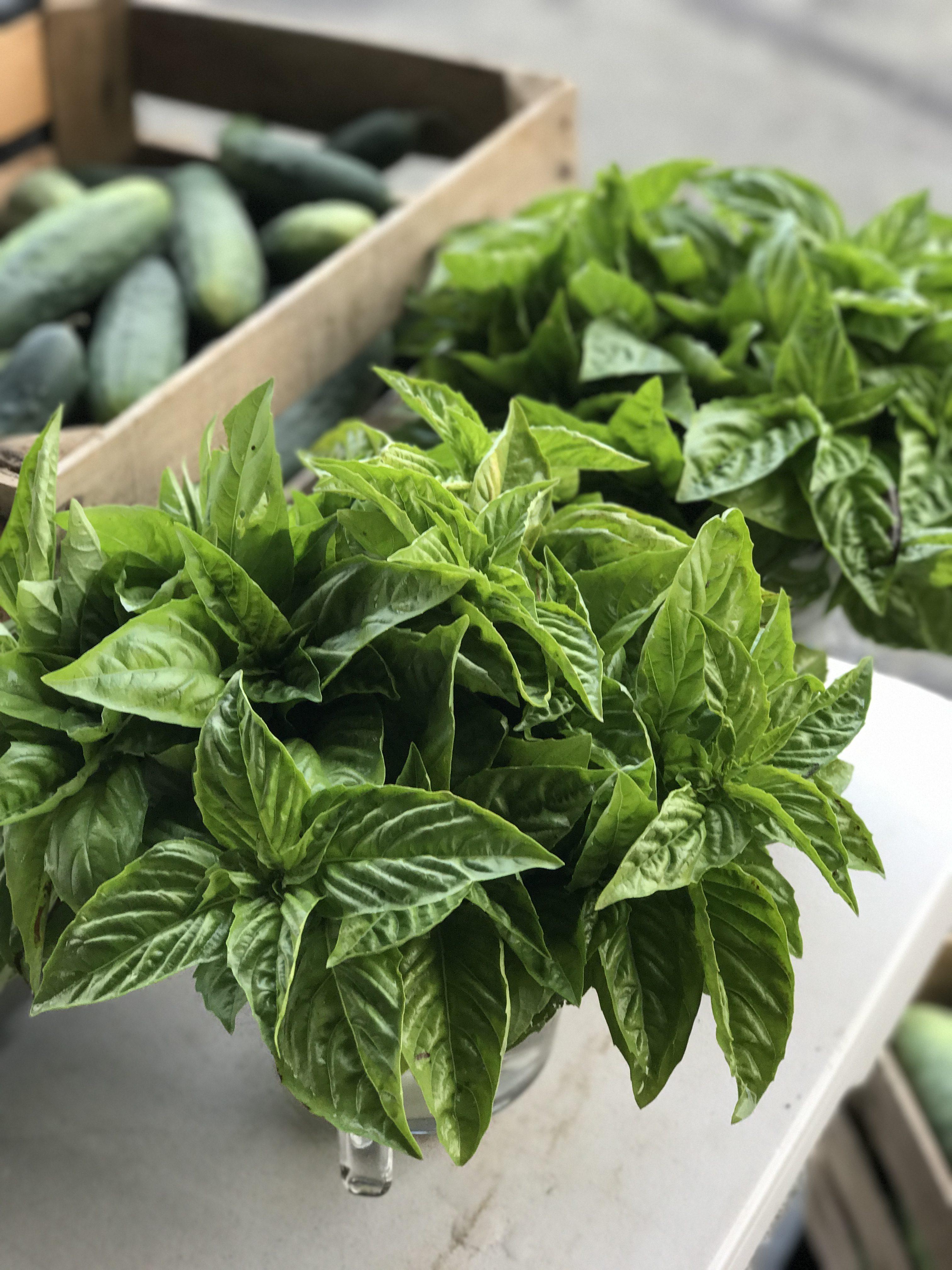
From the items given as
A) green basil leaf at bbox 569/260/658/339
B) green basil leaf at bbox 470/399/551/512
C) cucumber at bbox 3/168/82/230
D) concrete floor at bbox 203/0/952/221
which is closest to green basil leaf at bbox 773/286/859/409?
green basil leaf at bbox 569/260/658/339

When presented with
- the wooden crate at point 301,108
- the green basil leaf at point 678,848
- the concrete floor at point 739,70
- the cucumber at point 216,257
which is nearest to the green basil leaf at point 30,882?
the green basil leaf at point 678,848

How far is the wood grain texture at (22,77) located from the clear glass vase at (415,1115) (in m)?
1.06

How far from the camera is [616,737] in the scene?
0.46m

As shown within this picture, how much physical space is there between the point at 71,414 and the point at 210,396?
21 cm

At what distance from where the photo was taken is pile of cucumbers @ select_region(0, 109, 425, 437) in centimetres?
91

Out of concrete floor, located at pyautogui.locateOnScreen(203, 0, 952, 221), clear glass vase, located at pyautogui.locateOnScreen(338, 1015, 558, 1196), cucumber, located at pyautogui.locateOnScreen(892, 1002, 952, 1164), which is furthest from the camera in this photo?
concrete floor, located at pyautogui.locateOnScreen(203, 0, 952, 221)

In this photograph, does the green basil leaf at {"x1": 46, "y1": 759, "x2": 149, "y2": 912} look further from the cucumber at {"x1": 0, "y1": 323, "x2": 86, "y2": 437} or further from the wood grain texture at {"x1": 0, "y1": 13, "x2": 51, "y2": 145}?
the wood grain texture at {"x1": 0, "y1": 13, "x2": 51, "y2": 145}

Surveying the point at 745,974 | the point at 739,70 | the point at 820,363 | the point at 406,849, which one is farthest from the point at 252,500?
the point at 739,70

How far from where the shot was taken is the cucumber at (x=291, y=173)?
1.13 meters

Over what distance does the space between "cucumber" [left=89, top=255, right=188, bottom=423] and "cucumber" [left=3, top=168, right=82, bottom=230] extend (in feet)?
0.57

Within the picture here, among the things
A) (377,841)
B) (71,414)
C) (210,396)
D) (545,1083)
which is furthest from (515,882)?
(71,414)

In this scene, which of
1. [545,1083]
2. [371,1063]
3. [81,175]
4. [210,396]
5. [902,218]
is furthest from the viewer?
[81,175]

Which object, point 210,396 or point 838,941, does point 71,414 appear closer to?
point 210,396

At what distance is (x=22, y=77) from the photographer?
120 cm
